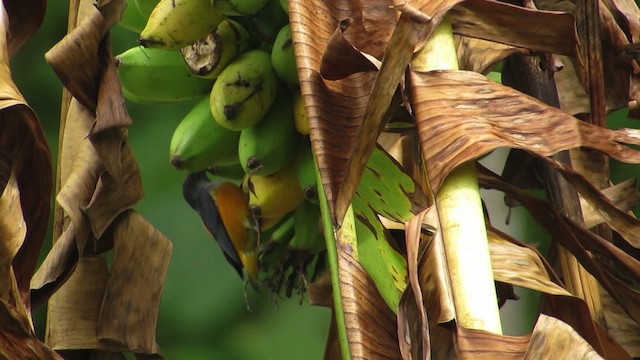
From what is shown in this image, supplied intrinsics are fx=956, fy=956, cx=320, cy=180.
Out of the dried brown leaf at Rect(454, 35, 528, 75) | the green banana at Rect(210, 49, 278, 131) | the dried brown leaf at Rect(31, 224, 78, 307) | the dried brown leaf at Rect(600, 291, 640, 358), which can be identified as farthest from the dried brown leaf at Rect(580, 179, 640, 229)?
the dried brown leaf at Rect(31, 224, 78, 307)

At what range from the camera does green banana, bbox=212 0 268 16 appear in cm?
72

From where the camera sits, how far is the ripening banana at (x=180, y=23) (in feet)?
2.49

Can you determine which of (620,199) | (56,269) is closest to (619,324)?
(620,199)

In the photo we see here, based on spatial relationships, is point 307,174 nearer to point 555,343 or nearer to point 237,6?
point 237,6

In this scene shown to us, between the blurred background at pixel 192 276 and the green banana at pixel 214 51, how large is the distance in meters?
0.28

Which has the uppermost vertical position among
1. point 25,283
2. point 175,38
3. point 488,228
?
point 175,38

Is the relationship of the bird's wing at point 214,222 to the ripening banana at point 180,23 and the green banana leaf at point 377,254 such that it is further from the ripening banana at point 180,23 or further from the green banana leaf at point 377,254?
the green banana leaf at point 377,254

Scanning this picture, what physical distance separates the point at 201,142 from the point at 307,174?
4.1 inches

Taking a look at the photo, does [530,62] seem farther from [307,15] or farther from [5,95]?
[5,95]

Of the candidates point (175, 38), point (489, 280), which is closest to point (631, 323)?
point (489, 280)

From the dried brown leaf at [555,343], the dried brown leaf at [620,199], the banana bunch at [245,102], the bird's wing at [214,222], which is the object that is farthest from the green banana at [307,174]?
the dried brown leaf at [555,343]

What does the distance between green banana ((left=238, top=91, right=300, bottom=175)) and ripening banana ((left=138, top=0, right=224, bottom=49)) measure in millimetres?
87

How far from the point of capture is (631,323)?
28.4 inches

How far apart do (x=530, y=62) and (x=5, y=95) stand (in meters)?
0.39
